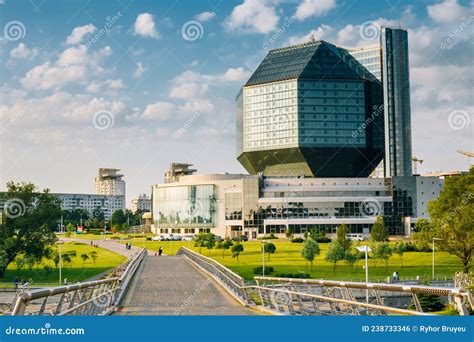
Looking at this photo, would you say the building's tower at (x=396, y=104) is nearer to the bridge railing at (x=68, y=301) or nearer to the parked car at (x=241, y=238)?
the parked car at (x=241, y=238)

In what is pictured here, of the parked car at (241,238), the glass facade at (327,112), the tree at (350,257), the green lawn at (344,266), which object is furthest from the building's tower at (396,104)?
the tree at (350,257)

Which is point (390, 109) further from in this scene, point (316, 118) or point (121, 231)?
point (121, 231)

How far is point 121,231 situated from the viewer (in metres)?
186

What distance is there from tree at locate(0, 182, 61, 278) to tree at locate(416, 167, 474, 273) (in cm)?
3897

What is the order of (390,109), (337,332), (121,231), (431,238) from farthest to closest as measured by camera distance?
1. (121,231)
2. (390,109)
3. (431,238)
4. (337,332)

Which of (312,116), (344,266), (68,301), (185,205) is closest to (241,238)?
(185,205)

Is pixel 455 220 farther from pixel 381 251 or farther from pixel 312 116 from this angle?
pixel 312 116

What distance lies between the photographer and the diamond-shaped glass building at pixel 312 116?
150125 mm

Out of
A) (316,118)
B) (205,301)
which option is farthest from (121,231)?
(205,301)

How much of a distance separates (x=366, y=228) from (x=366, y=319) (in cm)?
12664

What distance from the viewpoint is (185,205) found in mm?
152500

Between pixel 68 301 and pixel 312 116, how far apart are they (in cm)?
13929

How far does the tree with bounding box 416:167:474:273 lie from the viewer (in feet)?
172

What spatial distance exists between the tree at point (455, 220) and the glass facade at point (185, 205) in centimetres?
8944
